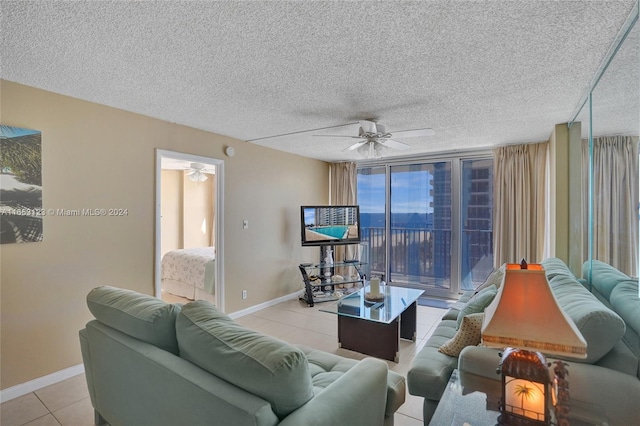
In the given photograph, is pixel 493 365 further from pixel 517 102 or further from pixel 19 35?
pixel 19 35

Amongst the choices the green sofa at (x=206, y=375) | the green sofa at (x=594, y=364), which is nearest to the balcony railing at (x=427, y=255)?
the green sofa at (x=594, y=364)

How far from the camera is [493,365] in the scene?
154cm

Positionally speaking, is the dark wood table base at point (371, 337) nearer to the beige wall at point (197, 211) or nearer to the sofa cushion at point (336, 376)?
the sofa cushion at point (336, 376)

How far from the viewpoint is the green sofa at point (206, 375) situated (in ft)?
3.62

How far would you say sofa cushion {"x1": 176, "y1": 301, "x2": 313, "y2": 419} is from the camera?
3.62 ft

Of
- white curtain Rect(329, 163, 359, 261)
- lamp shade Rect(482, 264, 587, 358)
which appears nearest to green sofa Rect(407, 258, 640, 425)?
lamp shade Rect(482, 264, 587, 358)

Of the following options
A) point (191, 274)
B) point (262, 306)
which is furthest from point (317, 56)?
point (191, 274)

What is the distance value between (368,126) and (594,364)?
7.75 ft

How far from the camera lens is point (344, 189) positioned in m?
5.89

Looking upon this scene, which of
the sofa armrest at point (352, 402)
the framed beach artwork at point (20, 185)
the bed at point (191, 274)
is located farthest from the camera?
the bed at point (191, 274)

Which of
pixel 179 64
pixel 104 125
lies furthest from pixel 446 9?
pixel 104 125

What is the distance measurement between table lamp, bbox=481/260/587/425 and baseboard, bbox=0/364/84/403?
3.25 metres

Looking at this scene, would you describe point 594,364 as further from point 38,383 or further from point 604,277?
point 38,383

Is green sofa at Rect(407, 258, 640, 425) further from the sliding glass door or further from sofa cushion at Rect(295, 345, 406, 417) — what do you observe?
the sliding glass door
